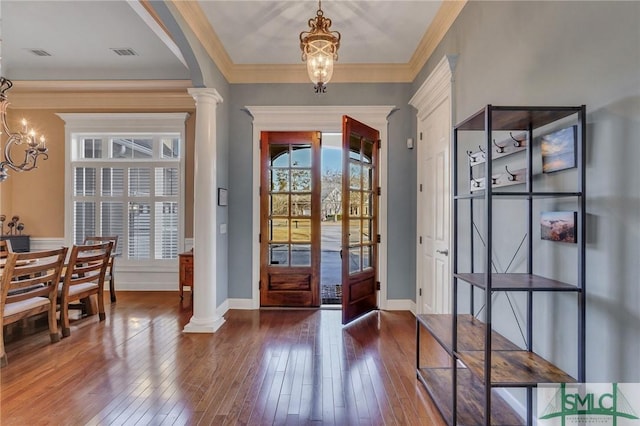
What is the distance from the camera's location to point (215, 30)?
135 inches

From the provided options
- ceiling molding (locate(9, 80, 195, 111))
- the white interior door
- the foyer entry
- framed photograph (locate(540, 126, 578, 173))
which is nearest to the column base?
the foyer entry

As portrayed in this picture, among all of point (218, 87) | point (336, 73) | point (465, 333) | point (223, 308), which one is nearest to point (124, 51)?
point (218, 87)

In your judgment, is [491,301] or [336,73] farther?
[336,73]

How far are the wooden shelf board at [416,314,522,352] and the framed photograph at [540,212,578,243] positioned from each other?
2.40 feet

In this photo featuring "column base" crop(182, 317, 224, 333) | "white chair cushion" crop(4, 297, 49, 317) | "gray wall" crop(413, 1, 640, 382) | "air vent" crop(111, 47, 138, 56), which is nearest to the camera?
"gray wall" crop(413, 1, 640, 382)

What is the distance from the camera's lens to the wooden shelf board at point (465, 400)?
6.22 ft

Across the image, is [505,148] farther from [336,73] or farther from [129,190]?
[129,190]

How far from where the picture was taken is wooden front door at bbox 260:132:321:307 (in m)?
4.32

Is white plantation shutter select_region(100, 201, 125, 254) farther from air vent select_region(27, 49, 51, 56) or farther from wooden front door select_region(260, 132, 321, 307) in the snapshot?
wooden front door select_region(260, 132, 321, 307)

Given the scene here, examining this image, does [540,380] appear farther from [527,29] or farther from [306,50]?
[306,50]

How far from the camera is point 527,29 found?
1.91 m

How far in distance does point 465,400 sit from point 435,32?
339 cm

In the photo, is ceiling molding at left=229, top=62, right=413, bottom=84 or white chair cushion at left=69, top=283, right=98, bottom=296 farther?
ceiling molding at left=229, top=62, right=413, bottom=84

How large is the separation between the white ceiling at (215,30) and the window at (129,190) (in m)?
1.15
